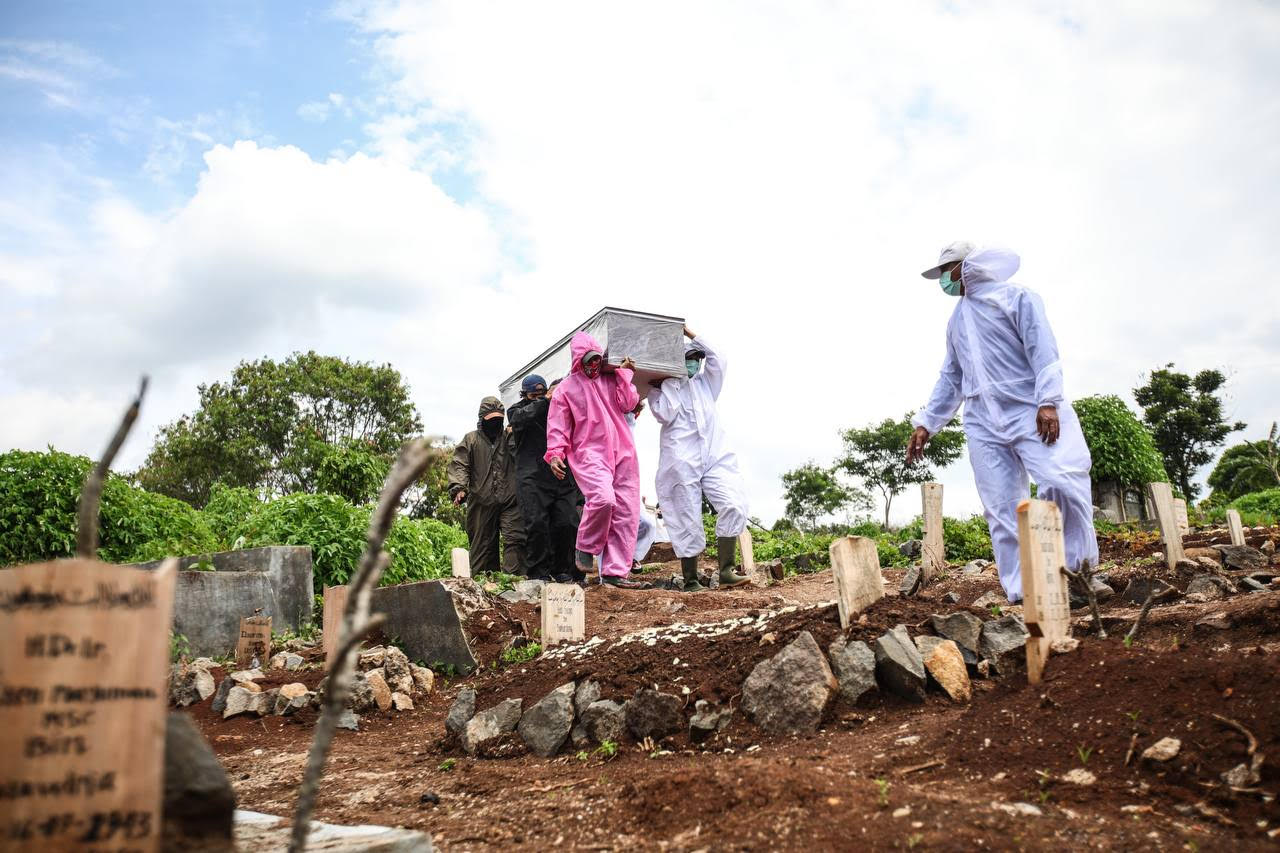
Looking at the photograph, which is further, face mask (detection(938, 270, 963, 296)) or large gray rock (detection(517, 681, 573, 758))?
face mask (detection(938, 270, 963, 296))

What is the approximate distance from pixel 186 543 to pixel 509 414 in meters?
3.16

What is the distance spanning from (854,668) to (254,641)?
14.7 feet

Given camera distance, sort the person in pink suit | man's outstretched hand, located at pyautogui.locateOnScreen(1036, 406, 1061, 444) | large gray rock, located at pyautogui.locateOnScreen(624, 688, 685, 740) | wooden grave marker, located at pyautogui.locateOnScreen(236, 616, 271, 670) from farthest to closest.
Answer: the person in pink suit → wooden grave marker, located at pyautogui.locateOnScreen(236, 616, 271, 670) → man's outstretched hand, located at pyautogui.locateOnScreen(1036, 406, 1061, 444) → large gray rock, located at pyautogui.locateOnScreen(624, 688, 685, 740)

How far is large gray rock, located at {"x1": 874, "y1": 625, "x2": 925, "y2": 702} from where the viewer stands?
331cm

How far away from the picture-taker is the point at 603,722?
3.68m

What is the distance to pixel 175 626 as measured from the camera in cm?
655

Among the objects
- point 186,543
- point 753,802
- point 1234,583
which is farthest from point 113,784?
point 186,543

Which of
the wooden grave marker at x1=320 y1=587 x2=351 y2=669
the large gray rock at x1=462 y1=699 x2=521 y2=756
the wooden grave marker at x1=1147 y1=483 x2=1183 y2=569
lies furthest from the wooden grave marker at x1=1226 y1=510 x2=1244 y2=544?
the wooden grave marker at x1=320 y1=587 x2=351 y2=669

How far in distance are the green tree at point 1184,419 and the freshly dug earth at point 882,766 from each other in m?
29.0

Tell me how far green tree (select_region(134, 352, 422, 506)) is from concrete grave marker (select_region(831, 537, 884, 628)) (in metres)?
22.0

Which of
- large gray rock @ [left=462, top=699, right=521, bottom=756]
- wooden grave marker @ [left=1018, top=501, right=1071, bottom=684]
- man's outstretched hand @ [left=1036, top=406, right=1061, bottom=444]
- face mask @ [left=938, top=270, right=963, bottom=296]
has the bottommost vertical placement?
large gray rock @ [left=462, top=699, right=521, bottom=756]

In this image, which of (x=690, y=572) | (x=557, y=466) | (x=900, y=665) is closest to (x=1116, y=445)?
(x=690, y=572)

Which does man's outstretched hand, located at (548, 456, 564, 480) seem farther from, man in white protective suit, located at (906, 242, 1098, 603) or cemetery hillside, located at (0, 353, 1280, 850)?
man in white protective suit, located at (906, 242, 1098, 603)

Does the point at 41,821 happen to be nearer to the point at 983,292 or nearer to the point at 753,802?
the point at 753,802
